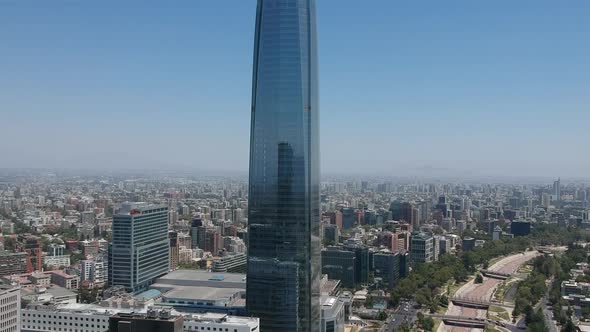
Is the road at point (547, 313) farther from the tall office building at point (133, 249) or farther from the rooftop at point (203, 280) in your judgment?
the tall office building at point (133, 249)

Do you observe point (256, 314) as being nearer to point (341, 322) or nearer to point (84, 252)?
point (341, 322)

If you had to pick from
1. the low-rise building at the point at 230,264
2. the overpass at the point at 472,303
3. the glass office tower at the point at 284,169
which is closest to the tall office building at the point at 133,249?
the low-rise building at the point at 230,264

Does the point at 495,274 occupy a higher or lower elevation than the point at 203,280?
lower

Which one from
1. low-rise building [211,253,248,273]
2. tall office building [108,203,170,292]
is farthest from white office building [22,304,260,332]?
low-rise building [211,253,248,273]

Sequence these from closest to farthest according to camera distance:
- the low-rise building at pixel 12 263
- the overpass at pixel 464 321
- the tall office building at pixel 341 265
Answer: the overpass at pixel 464 321
the low-rise building at pixel 12 263
the tall office building at pixel 341 265

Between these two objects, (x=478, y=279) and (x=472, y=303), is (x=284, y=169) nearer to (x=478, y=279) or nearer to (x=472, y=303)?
(x=472, y=303)

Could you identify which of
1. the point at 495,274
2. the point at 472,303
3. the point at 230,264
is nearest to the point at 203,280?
the point at 230,264
